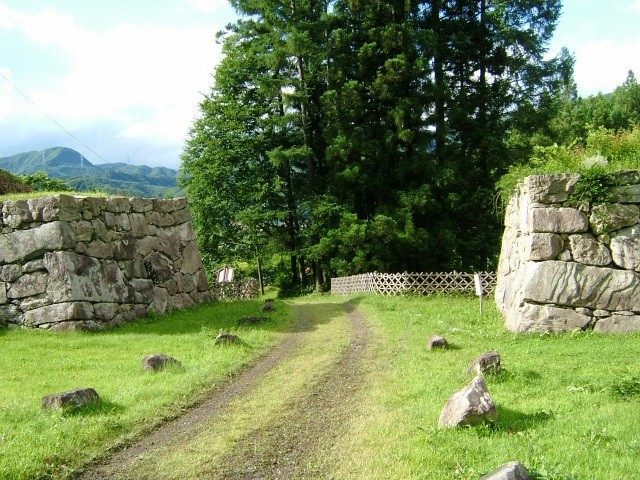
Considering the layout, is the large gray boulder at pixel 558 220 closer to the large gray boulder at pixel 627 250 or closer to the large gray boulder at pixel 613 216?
the large gray boulder at pixel 613 216

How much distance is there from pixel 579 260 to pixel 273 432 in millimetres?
9586

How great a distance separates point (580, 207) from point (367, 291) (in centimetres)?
1333

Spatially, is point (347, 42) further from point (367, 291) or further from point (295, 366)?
point (295, 366)

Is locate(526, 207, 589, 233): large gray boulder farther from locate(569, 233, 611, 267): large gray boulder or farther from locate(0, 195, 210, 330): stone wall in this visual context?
locate(0, 195, 210, 330): stone wall

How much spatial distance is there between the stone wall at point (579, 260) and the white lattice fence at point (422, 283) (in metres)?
8.40

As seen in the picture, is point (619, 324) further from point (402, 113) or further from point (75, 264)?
point (402, 113)

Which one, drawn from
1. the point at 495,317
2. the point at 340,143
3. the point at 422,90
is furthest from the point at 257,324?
the point at 422,90

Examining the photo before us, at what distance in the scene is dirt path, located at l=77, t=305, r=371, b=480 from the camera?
19.8 ft

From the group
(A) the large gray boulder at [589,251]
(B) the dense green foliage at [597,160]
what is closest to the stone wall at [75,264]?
(B) the dense green foliage at [597,160]

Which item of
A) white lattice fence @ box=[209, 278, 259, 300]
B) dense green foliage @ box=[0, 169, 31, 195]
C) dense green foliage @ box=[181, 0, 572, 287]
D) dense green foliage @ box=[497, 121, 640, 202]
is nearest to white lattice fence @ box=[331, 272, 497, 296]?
dense green foliage @ box=[181, 0, 572, 287]

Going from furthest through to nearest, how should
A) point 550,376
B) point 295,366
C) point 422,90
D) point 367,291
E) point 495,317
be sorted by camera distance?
point 422,90 → point 367,291 → point 495,317 → point 295,366 → point 550,376

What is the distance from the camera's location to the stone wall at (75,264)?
15852 mm

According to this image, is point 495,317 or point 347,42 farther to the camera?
point 347,42

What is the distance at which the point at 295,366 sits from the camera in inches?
437
